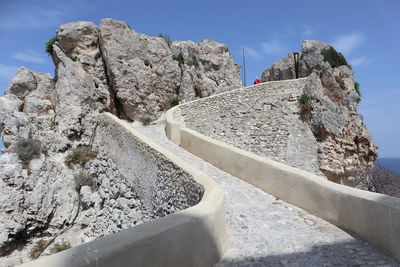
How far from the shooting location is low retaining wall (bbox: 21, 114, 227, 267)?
230 centimetres

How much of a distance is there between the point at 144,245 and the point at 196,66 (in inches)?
609

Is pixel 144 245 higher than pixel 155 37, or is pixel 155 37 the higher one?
pixel 155 37

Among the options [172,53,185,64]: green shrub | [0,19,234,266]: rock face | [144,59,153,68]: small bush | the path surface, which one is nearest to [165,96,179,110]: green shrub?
[0,19,234,266]: rock face

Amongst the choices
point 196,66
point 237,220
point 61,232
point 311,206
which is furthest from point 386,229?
point 196,66

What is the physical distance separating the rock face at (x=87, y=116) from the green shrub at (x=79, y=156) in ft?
0.76

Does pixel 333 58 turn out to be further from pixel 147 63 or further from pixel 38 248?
pixel 38 248

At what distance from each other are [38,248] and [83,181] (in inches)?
101

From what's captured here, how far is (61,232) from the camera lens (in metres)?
8.95

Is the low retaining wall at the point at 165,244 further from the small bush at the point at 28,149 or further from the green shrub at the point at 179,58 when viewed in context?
the green shrub at the point at 179,58

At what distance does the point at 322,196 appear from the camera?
4512 mm

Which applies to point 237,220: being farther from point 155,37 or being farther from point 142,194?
point 155,37

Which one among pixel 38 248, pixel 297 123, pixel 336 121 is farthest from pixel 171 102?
pixel 38 248

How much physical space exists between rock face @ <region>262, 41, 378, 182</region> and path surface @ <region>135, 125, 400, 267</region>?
9154 mm

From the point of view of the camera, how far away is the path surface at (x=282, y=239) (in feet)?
11.0
